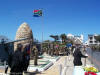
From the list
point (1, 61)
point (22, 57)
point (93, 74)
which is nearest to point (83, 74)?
point (93, 74)

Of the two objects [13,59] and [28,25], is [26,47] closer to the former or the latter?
[13,59]

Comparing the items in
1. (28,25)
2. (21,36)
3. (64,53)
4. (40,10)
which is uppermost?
(40,10)

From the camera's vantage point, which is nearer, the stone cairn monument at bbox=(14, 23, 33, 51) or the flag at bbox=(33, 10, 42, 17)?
the stone cairn monument at bbox=(14, 23, 33, 51)

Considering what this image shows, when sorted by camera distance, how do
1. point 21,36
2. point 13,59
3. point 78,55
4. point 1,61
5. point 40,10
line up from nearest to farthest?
point 13,59, point 78,55, point 1,61, point 21,36, point 40,10

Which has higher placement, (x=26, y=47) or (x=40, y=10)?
(x=40, y=10)

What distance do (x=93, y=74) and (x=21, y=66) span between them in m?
2.93

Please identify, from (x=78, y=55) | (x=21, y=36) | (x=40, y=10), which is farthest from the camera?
(x=40, y=10)

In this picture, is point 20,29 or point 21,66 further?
point 20,29

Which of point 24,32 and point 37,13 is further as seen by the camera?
point 37,13

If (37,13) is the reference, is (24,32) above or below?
below

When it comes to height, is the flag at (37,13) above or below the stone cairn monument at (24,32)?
above

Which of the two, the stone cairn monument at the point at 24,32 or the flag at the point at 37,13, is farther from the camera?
the flag at the point at 37,13

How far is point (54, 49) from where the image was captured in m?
29.1

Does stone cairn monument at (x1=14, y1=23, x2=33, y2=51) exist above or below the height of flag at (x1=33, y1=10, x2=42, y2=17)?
below
